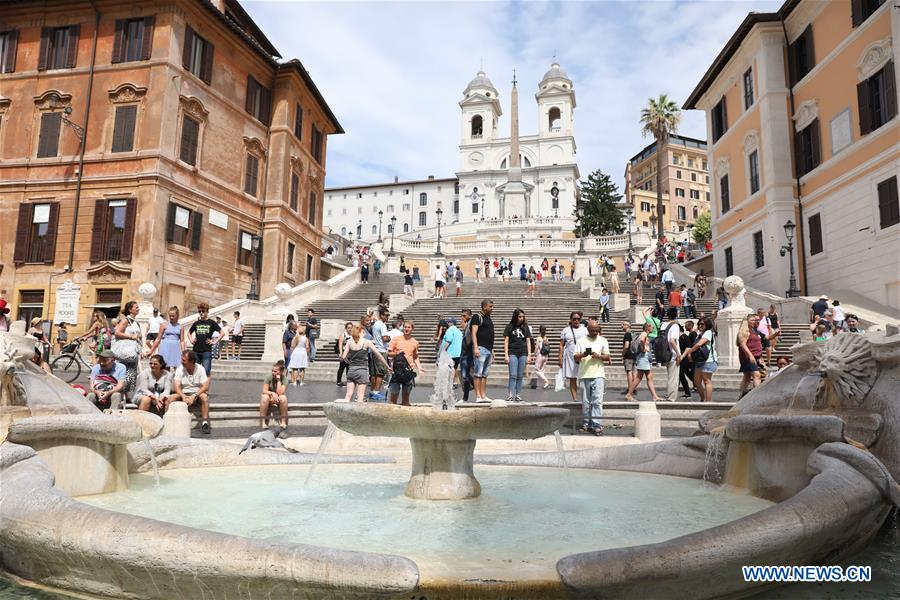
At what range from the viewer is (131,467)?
5059mm

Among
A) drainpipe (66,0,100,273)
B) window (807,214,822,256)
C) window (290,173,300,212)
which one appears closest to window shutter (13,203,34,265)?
drainpipe (66,0,100,273)

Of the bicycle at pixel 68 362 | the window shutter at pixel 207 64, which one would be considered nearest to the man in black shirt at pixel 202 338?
the bicycle at pixel 68 362

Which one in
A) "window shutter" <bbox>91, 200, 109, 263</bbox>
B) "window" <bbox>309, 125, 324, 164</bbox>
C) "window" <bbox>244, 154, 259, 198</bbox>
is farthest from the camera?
"window" <bbox>309, 125, 324, 164</bbox>

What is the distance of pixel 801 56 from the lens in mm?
24250

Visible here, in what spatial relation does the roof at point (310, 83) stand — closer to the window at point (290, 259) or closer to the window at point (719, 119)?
the window at point (290, 259)

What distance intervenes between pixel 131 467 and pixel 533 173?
85575 millimetres

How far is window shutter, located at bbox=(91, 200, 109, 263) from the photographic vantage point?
23.3m

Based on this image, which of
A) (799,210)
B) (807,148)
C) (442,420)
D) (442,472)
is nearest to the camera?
(442,420)

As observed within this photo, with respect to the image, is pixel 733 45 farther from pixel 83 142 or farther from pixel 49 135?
pixel 49 135

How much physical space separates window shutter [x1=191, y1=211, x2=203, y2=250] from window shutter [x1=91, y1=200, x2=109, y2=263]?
3.17 meters

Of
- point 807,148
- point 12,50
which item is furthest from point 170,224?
point 807,148

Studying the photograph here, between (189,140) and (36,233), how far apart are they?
6981mm

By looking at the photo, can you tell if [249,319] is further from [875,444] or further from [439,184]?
[439,184]

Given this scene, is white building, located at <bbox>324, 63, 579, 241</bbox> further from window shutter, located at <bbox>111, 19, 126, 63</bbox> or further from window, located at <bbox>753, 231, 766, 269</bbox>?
window shutter, located at <bbox>111, 19, 126, 63</bbox>
